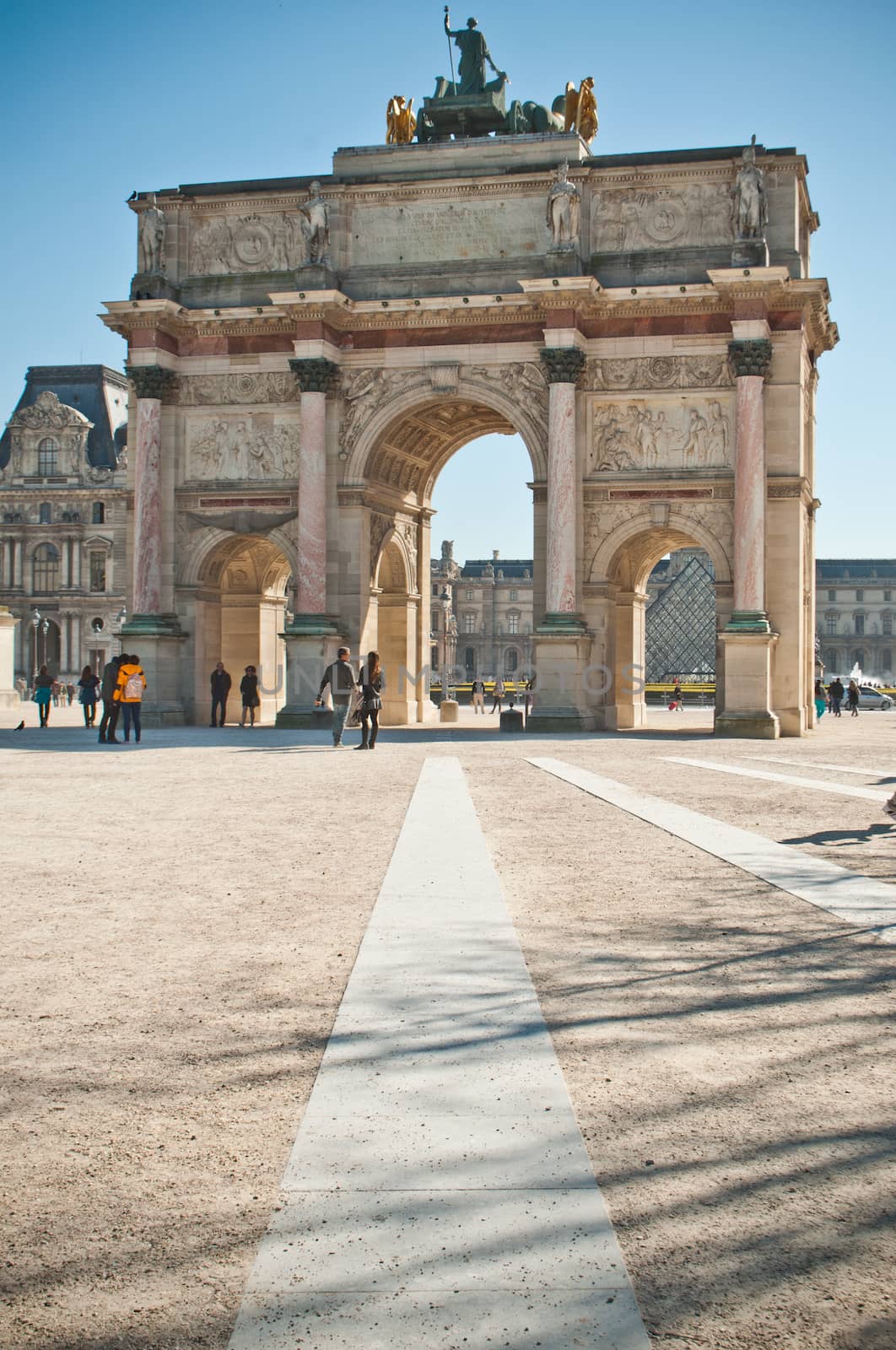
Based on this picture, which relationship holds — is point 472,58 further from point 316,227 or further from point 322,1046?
point 322,1046

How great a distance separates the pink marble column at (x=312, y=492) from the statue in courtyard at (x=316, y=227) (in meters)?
2.65

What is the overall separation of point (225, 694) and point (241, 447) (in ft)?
20.9

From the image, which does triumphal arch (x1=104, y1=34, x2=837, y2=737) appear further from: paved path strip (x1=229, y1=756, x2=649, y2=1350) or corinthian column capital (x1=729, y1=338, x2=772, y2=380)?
paved path strip (x1=229, y1=756, x2=649, y2=1350)

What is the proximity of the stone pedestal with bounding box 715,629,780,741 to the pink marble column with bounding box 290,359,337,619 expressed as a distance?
32.7 ft

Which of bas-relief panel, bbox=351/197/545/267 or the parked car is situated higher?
bas-relief panel, bbox=351/197/545/267

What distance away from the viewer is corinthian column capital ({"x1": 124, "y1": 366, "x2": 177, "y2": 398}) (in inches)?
1471

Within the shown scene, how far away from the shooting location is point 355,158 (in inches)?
1473

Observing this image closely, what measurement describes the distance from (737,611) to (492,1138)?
99.7ft

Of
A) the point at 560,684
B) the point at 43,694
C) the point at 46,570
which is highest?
the point at 46,570

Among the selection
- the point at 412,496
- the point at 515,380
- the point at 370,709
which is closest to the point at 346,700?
the point at 370,709

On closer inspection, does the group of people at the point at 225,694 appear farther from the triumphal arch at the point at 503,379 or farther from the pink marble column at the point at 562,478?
the pink marble column at the point at 562,478

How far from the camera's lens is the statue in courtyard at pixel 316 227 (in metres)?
36.1

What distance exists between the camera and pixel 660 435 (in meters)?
35.5

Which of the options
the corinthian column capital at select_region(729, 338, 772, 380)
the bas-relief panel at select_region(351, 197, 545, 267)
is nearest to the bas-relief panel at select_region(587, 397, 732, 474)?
the corinthian column capital at select_region(729, 338, 772, 380)
